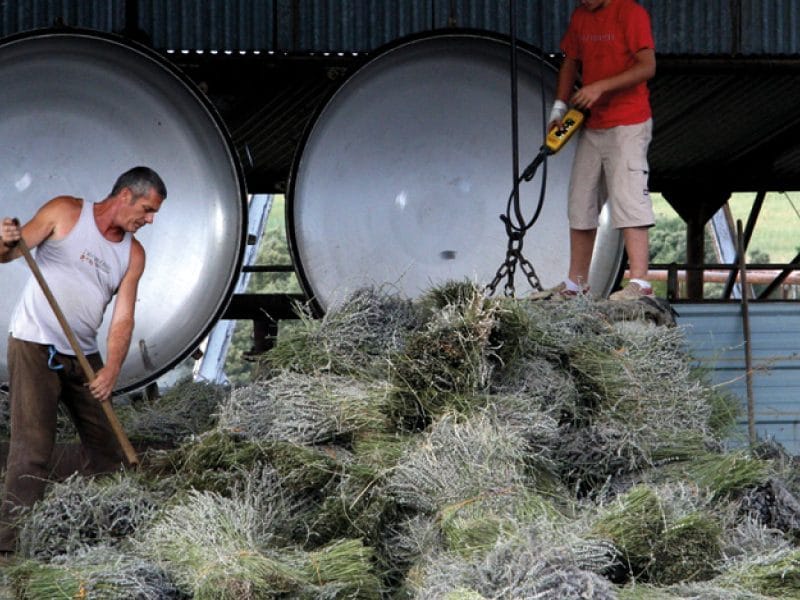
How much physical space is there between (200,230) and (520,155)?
1.68 meters

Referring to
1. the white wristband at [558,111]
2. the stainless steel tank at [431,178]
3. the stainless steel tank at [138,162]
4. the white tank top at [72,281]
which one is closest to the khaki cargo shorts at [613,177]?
the white wristband at [558,111]

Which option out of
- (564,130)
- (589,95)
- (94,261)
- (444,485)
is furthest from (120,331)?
(589,95)

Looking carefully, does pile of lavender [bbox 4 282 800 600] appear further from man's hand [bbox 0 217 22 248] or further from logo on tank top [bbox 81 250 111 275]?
man's hand [bbox 0 217 22 248]

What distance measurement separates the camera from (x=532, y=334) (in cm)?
448

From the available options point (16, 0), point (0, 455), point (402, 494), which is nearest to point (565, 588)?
point (402, 494)

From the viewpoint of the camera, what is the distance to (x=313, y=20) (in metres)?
7.03

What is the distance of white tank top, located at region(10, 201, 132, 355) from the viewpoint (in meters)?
4.96

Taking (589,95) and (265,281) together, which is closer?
(589,95)

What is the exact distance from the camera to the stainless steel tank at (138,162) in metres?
6.43

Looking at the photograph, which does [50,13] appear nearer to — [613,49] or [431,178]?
[431,178]

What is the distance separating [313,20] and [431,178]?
1.06 metres

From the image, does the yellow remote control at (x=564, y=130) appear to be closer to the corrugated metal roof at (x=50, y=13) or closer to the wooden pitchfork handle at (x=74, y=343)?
the wooden pitchfork handle at (x=74, y=343)

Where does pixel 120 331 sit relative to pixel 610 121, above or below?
below

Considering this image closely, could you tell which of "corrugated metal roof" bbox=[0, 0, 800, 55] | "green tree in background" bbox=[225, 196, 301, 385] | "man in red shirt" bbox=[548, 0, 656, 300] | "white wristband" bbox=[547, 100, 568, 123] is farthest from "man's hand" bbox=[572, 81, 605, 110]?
"green tree in background" bbox=[225, 196, 301, 385]
